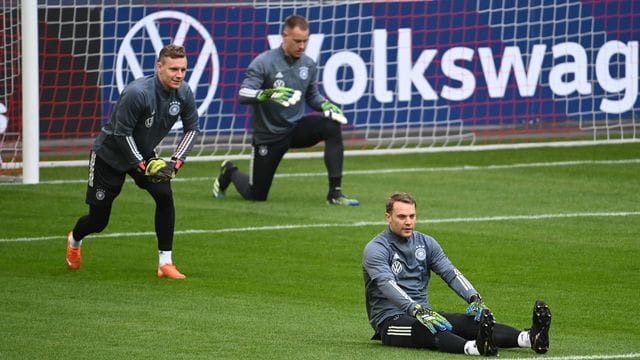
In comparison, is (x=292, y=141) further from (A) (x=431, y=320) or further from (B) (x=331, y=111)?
(A) (x=431, y=320)

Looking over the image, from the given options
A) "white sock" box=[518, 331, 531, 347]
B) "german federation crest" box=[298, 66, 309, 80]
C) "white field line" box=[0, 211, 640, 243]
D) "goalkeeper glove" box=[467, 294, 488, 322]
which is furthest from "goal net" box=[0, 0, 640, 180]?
"white sock" box=[518, 331, 531, 347]

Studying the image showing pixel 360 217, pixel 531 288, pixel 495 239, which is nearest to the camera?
pixel 531 288

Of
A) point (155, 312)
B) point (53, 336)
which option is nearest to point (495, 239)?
point (155, 312)

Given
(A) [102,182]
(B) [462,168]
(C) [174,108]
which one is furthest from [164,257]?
(B) [462,168]

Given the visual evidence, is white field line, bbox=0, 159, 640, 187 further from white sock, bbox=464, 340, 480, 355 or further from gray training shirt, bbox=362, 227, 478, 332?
white sock, bbox=464, 340, 480, 355

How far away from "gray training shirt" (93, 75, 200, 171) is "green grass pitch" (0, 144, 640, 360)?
1092 mm

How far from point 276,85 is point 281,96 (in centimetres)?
77

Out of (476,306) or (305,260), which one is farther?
(305,260)

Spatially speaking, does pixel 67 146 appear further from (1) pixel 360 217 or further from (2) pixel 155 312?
(2) pixel 155 312

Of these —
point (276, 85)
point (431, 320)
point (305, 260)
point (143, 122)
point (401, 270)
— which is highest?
point (276, 85)

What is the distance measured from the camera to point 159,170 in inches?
476

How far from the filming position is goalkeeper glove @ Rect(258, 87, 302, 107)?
16000 millimetres

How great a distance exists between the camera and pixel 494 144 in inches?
886

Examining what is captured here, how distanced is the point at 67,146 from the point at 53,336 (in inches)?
460
